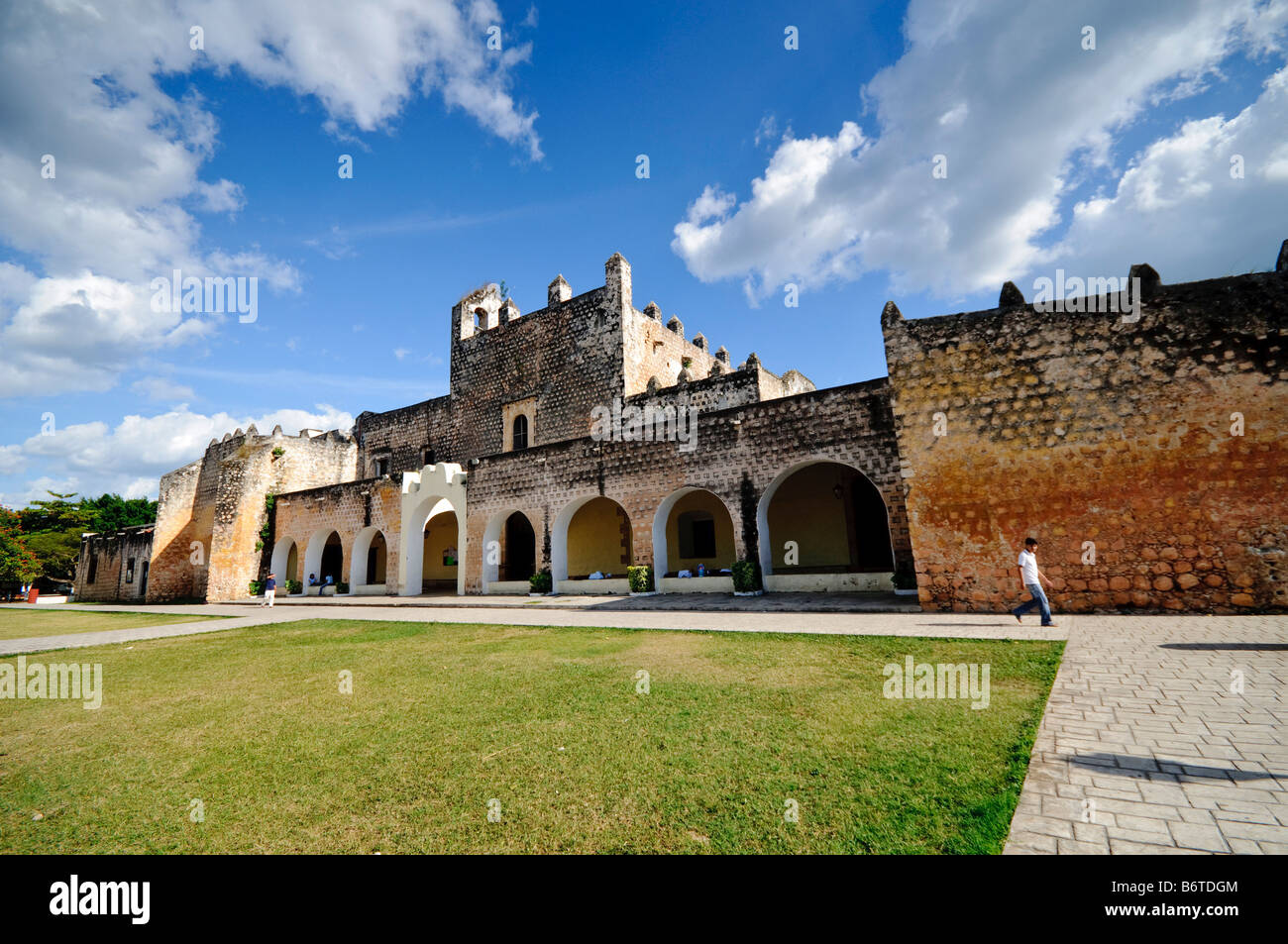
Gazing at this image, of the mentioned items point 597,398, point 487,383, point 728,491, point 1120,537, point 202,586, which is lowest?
point 202,586

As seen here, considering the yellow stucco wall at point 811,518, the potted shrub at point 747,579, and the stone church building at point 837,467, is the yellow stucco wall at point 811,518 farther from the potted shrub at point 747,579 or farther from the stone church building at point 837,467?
the potted shrub at point 747,579

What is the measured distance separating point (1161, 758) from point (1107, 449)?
7021 mm

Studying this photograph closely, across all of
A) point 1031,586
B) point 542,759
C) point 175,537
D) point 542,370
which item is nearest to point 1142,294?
point 1031,586

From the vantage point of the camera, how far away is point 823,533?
52.3ft

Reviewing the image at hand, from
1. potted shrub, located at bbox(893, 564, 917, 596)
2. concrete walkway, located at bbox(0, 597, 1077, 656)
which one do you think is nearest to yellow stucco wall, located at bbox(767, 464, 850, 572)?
potted shrub, located at bbox(893, 564, 917, 596)

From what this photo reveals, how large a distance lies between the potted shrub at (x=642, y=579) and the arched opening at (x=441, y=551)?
38.4 ft

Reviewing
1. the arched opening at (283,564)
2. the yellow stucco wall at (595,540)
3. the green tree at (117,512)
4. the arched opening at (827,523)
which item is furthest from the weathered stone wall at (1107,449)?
the green tree at (117,512)

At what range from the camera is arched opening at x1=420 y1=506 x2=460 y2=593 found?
2358cm

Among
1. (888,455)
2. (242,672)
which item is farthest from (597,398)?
(242,672)

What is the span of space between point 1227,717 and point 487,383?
24232 mm

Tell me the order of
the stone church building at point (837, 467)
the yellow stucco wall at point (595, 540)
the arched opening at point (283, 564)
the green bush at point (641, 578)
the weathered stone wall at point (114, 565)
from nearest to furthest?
1. the stone church building at point (837, 467)
2. the green bush at point (641, 578)
3. the yellow stucco wall at point (595, 540)
4. the arched opening at point (283, 564)
5. the weathered stone wall at point (114, 565)

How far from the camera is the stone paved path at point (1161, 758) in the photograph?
237cm

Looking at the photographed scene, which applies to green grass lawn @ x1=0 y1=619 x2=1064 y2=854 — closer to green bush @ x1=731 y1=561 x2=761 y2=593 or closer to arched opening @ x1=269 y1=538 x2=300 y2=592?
green bush @ x1=731 y1=561 x2=761 y2=593
